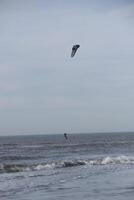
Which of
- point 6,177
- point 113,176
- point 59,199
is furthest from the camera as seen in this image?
point 6,177

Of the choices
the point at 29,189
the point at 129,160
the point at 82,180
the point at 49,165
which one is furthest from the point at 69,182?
the point at 129,160

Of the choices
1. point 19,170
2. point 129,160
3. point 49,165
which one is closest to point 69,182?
point 19,170

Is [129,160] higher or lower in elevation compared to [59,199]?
higher

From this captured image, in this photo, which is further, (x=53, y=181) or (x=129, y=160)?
(x=129, y=160)

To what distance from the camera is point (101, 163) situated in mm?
46719

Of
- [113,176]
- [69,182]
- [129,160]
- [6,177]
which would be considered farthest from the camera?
[129,160]

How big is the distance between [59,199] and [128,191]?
3.50 metres

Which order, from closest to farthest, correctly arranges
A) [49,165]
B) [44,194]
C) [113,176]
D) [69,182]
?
[44,194]
[69,182]
[113,176]
[49,165]

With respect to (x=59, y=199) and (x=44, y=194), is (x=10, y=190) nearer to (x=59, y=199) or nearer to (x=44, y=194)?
(x=44, y=194)

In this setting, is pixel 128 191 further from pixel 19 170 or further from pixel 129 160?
pixel 129 160

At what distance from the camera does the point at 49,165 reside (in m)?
44.6

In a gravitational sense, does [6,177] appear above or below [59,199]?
above

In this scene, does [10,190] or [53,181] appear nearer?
[10,190]

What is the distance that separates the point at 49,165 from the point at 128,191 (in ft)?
62.4
